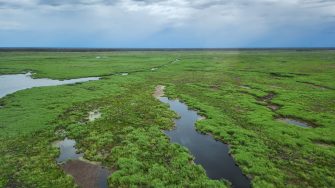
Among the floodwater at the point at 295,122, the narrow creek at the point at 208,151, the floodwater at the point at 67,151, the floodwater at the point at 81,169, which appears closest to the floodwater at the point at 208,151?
the narrow creek at the point at 208,151

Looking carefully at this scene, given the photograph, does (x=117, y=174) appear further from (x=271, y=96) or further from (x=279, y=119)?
(x=271, y=96)

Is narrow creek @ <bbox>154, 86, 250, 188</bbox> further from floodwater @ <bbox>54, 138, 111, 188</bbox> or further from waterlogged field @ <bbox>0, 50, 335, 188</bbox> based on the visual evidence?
floodwater @ <bbox>54, 138, 111, 188</bbox>

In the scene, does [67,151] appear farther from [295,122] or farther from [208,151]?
[295,122]

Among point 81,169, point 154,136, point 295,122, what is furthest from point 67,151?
point 295,122

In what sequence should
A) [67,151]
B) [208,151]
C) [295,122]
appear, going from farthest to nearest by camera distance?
[295,122] → [208,151] → [67,151]

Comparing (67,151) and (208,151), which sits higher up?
(67,151)

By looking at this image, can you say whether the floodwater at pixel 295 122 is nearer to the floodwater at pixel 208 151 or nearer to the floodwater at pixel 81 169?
the floodwater at pixel 208 151

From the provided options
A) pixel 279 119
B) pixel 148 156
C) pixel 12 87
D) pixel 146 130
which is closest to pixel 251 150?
pixel 148 156

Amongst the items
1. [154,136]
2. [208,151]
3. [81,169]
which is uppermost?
[154,136]
